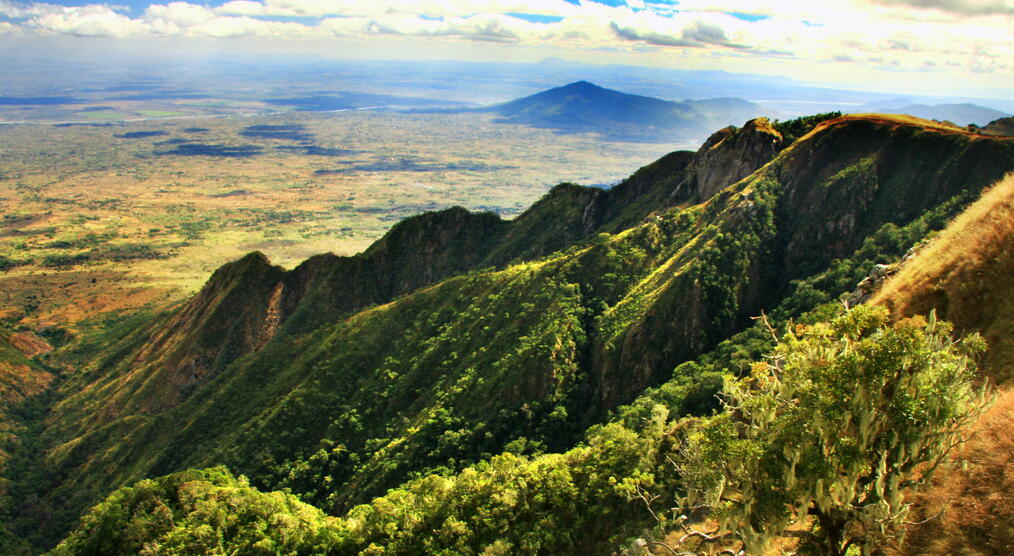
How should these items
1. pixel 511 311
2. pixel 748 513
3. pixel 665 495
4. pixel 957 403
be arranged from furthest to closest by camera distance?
pixel 511 311, pixel 665 495, pixel 748 513, pixel 957 403

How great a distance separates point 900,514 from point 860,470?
1382mm

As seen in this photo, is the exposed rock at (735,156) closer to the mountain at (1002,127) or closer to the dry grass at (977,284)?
the mountain at (1002,127)

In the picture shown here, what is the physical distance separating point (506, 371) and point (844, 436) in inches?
2384

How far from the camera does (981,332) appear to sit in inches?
1017

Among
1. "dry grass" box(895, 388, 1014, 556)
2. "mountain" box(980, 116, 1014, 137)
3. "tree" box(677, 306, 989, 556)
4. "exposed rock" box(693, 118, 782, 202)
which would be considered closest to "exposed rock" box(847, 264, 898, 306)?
"dry grass" box(895, 388, 1014, 556)

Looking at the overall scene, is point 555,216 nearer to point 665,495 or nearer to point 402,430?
point 402,430

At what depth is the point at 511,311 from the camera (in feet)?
285

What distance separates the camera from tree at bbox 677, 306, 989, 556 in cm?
1534

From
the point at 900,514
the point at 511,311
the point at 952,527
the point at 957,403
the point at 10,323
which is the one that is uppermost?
the point at 957,403

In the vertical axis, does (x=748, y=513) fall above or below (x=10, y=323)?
above

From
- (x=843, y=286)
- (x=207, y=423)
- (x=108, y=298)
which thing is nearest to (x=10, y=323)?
(x=108, y=298)

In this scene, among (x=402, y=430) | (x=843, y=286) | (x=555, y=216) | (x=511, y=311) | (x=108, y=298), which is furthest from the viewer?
(x=108, y=298)

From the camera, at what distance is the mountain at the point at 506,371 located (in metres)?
48.8

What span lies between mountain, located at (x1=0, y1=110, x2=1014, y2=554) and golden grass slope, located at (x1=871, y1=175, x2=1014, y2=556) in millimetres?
21254
